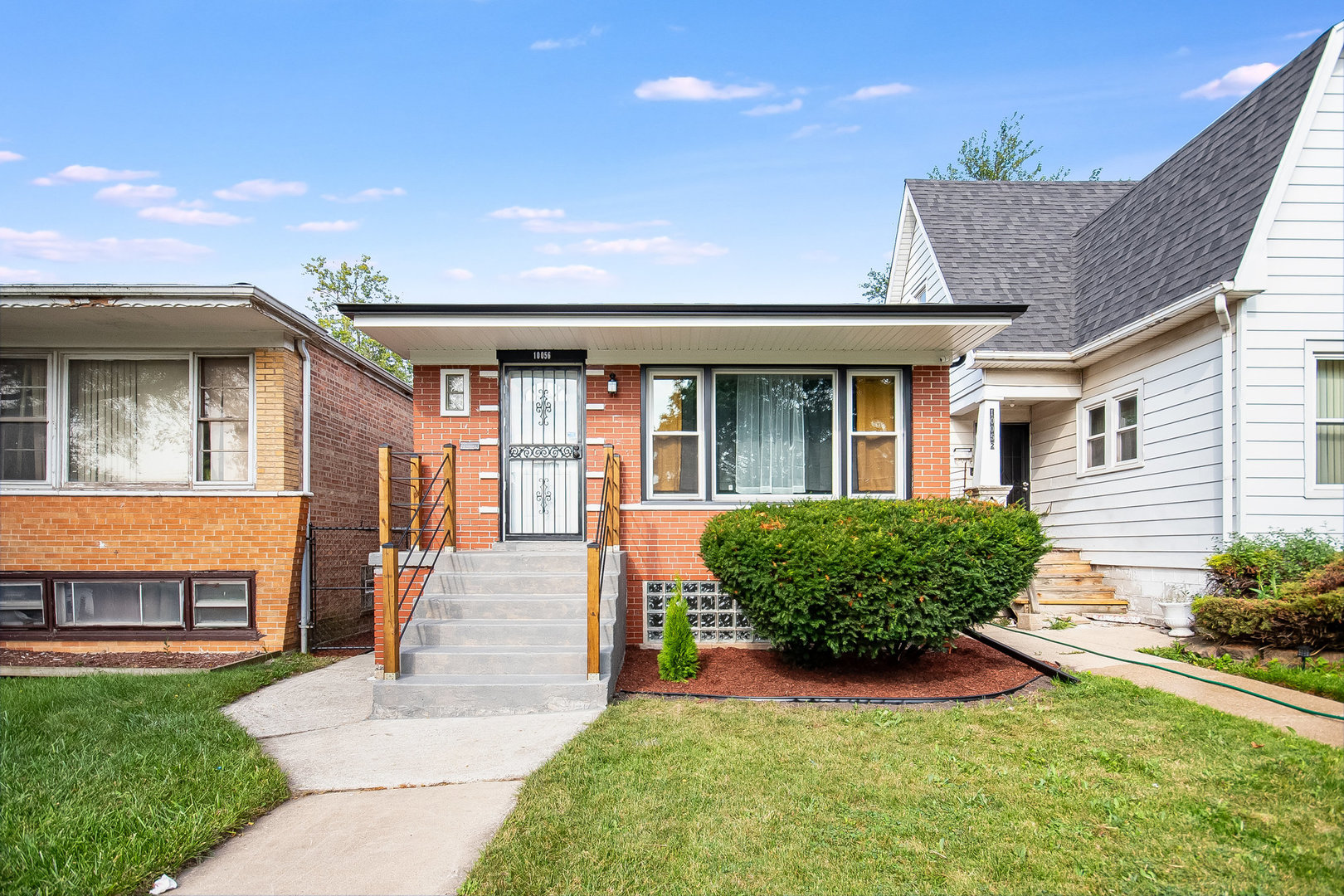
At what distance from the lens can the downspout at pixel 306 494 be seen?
8.23 m

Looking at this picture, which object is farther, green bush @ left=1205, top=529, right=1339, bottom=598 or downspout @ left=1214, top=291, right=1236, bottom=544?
downspout @ left=1214, top=291, right=1236, bottom=544

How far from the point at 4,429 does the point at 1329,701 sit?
13248mm

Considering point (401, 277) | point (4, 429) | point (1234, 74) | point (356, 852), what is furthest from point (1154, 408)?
point (401, 277)

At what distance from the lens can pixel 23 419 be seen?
8266 millimetres

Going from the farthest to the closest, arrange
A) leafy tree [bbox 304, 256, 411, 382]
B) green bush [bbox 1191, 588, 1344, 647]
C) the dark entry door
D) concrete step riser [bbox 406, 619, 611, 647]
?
leafy tree [bbox 304, 256, 411, 382] < the dark entry door < concrete step riser [bbox 406, 619, 611, 647] < green bush [bbox 1191, 588, 1344, 647]

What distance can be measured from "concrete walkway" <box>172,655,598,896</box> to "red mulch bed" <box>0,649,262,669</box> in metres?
1.65

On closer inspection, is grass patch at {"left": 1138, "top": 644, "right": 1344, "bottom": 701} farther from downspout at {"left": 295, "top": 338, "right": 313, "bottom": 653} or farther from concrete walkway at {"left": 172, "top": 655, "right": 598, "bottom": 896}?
downspout at {"left": 295, "top": 338, "right": 313, "bottom": 653}

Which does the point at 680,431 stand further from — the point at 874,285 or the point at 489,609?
the point at 874,285

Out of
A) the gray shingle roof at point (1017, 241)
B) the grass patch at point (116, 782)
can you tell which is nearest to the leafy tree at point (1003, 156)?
the gray shingle roof at point (1017, 241)

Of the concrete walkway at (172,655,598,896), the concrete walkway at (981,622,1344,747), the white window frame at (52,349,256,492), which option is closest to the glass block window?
the concrete walkway at (172,655,598,896)

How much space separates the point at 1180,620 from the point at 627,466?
6138 millimetres

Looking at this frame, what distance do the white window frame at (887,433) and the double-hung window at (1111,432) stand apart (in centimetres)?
349

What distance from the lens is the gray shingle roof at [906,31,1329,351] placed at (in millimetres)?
7938

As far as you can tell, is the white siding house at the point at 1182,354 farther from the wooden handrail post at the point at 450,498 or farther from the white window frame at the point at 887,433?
the wooden handrail post at the point at 450,498
